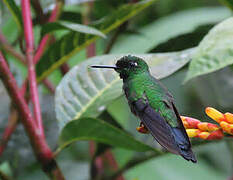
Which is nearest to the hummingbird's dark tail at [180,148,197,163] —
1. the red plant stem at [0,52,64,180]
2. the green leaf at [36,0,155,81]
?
the red plant stem at [0,52,64,180]

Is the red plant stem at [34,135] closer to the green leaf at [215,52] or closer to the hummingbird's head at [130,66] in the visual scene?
the hummingbird's head at [130,66]

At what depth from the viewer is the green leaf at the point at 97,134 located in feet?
5.08

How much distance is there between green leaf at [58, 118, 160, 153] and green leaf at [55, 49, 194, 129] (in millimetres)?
125

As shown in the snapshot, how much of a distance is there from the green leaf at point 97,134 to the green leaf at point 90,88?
0.41 feet

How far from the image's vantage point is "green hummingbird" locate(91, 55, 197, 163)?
127 cm

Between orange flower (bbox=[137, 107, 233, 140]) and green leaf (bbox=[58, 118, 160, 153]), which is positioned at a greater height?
orange flower (bbox=[137, 107, 233, 140])

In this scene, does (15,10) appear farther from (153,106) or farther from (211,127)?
(211,127)

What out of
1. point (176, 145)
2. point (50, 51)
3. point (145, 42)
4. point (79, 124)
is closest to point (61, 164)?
point (50, 51)

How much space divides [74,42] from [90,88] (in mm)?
198

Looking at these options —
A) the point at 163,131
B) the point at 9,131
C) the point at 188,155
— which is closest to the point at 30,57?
the point at 9,131

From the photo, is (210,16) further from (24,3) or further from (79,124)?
(79,124)

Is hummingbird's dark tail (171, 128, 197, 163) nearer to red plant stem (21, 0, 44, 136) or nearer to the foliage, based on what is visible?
the foliage

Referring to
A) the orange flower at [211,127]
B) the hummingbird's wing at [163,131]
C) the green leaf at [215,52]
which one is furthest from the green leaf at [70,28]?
the orange flower at [211,127]

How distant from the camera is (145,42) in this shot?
3.02 meters
